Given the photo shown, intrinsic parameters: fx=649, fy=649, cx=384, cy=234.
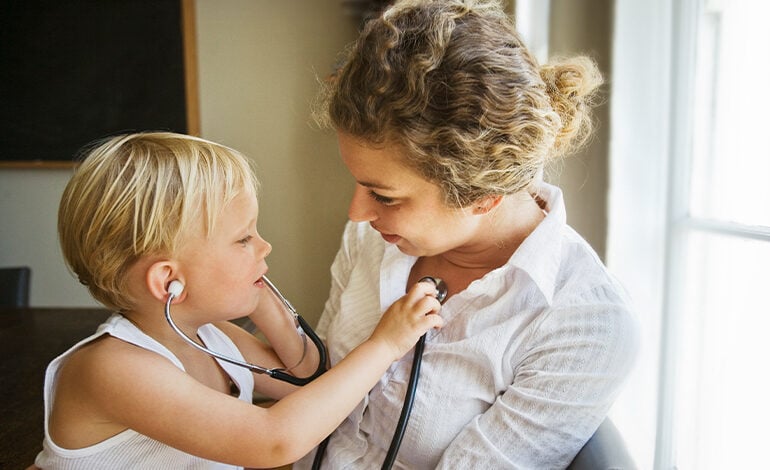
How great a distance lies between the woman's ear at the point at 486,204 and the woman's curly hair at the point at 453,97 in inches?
1.1

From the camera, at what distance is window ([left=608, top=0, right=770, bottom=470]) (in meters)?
1.47

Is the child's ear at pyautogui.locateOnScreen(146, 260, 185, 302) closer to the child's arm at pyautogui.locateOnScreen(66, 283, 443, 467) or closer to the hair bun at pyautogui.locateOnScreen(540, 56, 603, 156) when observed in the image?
the child's arm at pyautogui.locateOnScreen(66, 283, 443, 467)

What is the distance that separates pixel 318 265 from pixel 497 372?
261cm

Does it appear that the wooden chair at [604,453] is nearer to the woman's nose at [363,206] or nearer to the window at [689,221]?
the woman's nose at [363,206]

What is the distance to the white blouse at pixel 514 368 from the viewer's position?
996 millimetres

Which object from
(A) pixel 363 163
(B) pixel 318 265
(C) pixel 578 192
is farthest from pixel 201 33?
(A) pixel 363 163

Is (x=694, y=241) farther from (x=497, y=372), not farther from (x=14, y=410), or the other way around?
(x=14, y=410)

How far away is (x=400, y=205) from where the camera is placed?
1.13 metres

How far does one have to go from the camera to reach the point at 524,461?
3.35ft

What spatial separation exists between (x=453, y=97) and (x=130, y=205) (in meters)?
0.54

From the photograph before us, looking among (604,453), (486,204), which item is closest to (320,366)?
(486,204)

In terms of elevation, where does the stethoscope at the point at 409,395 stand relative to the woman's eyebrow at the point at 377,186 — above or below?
below

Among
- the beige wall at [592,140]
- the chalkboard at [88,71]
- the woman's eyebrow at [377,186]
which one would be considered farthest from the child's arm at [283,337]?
the chalkboard at [88,71]

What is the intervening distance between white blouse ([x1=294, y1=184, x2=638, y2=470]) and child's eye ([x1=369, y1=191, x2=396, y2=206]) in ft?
0.68
